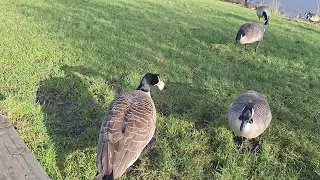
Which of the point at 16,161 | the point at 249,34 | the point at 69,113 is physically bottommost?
the point at 69,113

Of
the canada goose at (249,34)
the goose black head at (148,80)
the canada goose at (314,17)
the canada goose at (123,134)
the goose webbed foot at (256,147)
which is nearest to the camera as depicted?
the canada goose at (123,134)

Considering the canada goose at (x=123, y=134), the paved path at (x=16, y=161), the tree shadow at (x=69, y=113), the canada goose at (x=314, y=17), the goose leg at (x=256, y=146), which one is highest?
the canada goose at (x=123, y=134)

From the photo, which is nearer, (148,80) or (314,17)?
(148,80)

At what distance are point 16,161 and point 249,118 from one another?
2.85m

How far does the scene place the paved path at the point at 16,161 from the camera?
10.6ft

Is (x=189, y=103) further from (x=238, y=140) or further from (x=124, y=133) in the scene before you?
(x=124, y=133)

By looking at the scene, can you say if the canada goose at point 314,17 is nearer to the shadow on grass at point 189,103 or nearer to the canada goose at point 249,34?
the canada goose at point 249,34

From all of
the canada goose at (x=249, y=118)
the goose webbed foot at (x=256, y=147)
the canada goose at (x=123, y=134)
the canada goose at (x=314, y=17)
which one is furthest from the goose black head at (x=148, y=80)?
the canada goose at (x=314, y=17)

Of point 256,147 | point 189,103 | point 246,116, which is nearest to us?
point 246,116

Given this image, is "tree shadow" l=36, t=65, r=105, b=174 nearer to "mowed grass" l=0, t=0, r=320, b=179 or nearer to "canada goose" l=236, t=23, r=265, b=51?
"mowed grass" l=0, t=0, r=320, b=179

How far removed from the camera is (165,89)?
20.2 ft

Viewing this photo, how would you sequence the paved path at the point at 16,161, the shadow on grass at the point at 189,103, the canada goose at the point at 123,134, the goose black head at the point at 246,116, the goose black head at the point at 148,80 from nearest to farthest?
the paved path at the point at 16,161, the canada goose at the point at 123,134, the goose black head at the point at 246,116, the goose black head at the point at 148,80, the shadow on grass at the point at 189,103

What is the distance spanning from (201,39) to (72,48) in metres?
3.86

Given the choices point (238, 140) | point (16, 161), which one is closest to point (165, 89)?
point (238, 140)
